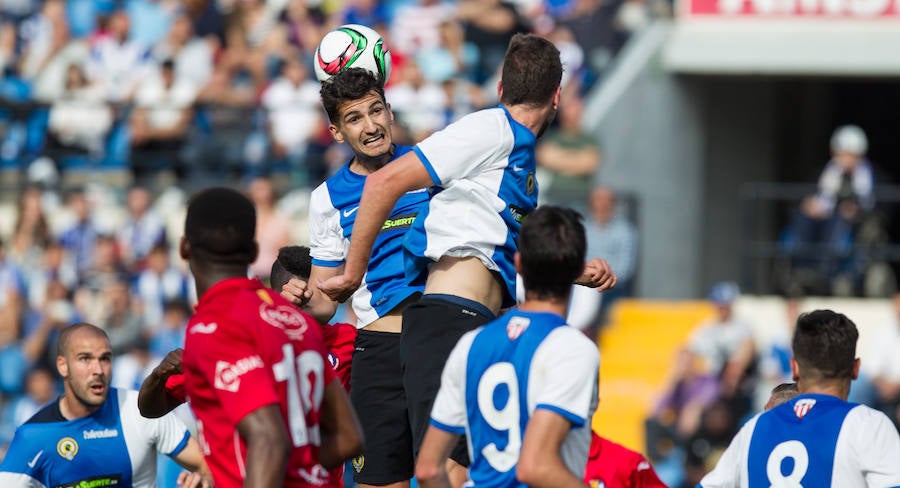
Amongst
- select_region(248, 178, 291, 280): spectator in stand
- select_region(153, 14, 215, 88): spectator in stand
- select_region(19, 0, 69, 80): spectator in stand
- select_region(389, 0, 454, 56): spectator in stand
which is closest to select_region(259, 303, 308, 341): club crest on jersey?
select_region(248, 178, 291, 280): spectator in stand

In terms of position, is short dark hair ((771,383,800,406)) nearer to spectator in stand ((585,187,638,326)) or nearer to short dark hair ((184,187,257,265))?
short dark hair ((184,187,257,265))

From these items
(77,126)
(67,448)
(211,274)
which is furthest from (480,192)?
(77,126)

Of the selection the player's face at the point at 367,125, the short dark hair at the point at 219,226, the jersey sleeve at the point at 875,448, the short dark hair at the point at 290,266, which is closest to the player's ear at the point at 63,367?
the short dark hair at the point at 290,266

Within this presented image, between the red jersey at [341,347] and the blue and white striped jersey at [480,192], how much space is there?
2.99ft

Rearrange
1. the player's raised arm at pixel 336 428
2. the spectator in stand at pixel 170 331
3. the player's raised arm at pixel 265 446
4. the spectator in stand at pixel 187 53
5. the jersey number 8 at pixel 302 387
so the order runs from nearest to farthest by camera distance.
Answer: the player's raised arm at pixel 265 446
the jersey number 8 at pixel 302 387
the player's raised arm at pixel 336 428
the spectator in stand at pixel 170 331
the spectator in stand at pixel 187 53

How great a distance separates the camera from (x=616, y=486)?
6.75 meters

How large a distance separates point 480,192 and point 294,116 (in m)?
11.3

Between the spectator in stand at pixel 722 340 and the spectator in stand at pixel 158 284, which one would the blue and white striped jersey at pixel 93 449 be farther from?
the spectator in stand at pixel 158 284

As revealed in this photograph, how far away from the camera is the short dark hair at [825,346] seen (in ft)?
19.5

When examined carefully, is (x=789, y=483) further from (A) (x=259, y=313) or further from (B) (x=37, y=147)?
(B) (x=37, y=147)

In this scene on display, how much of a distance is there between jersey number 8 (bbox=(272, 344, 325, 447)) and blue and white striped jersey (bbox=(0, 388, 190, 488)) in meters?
2.80

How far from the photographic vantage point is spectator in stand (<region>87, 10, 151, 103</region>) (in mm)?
18516

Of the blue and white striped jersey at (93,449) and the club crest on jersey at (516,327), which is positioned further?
the blue and white striped jersey at (93,449)

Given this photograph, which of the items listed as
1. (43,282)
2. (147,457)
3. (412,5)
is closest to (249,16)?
(412,5)
